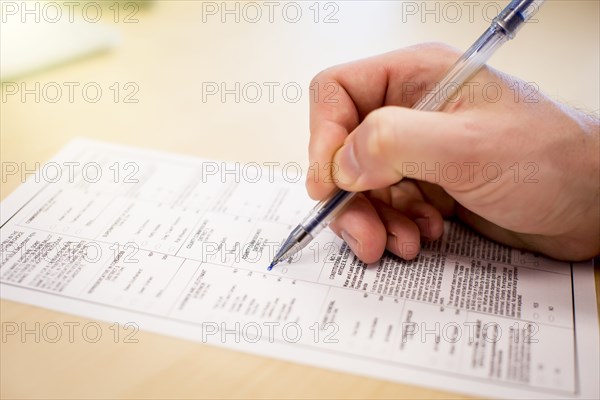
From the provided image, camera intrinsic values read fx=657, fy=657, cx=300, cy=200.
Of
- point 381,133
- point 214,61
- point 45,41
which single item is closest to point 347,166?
point 381,133

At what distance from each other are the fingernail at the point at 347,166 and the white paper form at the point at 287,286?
0.09 meters

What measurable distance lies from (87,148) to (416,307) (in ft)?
1.64

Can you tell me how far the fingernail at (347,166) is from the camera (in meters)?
0.62

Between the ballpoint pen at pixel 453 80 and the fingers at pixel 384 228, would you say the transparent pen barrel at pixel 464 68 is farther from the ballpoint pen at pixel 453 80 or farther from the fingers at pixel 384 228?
the fingers at pixel 384 228

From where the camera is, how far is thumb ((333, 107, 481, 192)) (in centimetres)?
58

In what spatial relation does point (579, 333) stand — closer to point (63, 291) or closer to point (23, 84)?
point (63, 291)

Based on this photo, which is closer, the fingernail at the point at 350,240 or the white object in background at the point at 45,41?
the fingernail at the point at 350,240

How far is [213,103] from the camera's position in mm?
963

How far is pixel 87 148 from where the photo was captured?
2.87 feet

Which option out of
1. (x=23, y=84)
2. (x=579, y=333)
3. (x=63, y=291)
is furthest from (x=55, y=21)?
(x=579, y=333)

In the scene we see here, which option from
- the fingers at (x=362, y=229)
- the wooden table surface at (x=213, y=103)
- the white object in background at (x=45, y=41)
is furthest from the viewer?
the white object in background at (x=45, y=41)

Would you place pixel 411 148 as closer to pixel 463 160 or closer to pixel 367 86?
pixel 463 160

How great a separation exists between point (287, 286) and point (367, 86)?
0.25 meters

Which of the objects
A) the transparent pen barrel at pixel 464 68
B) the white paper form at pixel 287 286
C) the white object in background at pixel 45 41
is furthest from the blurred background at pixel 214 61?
the transparent pen barrel at pixel 464 68
